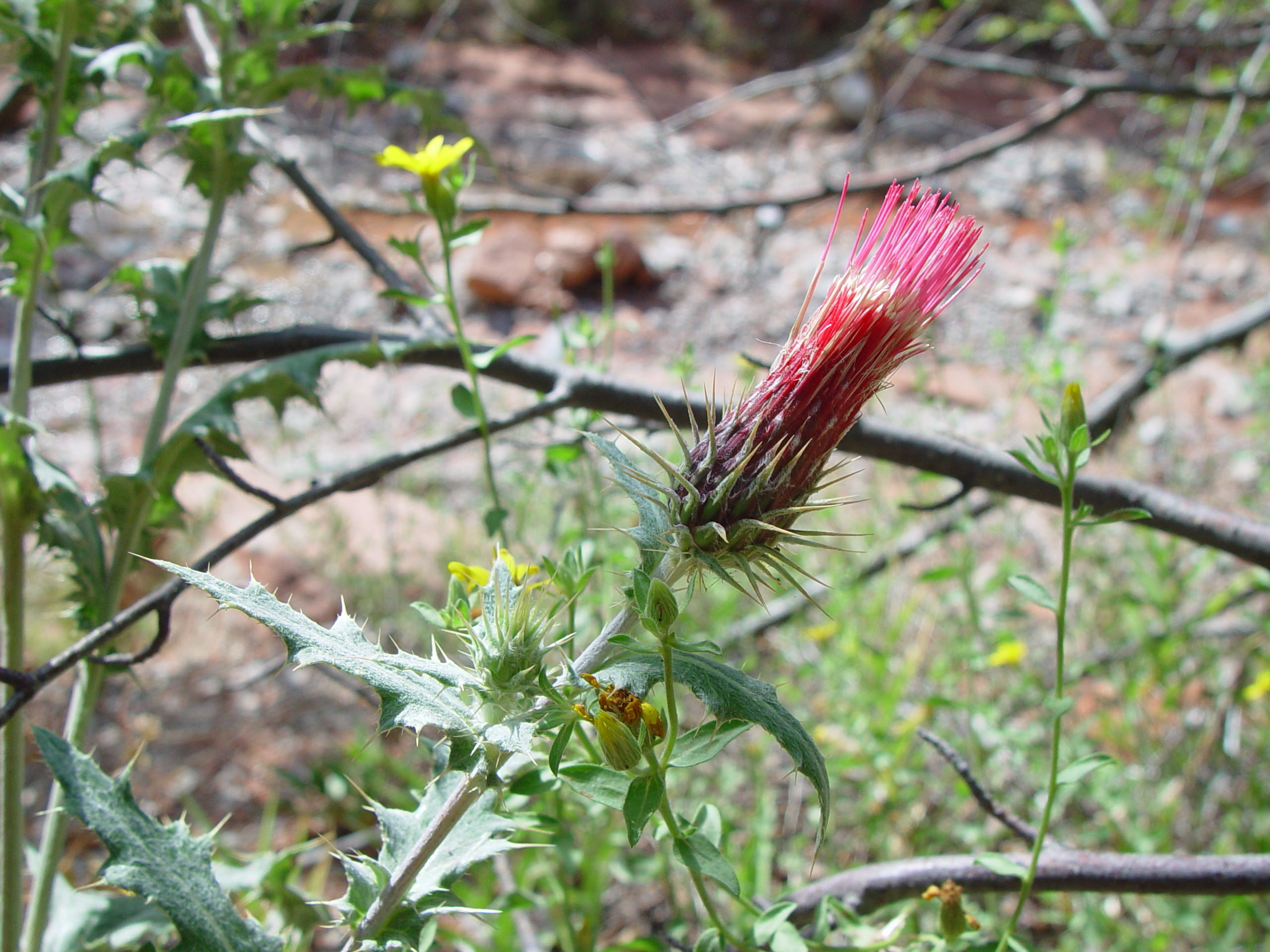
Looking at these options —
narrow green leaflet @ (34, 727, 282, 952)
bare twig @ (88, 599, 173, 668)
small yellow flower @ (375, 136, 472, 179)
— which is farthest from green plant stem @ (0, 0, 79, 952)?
small yellow flower @ (375, 136, 472, 179)

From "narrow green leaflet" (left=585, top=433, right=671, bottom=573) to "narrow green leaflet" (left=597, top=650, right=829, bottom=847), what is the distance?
0.29 ft

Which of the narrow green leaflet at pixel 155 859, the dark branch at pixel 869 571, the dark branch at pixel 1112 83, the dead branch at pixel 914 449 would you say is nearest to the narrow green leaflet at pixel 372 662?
the narrow green leaflet at pixel 155 859

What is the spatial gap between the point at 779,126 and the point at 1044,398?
1704 millimetres

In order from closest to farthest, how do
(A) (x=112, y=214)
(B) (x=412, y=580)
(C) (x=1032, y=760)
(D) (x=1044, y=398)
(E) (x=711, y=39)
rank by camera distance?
(D) (x=1044, y=398), (C) (x=1032, y=760), (B) (x=412, y=580), (A) (x=112, y=214), (E) (x=711, y=39)

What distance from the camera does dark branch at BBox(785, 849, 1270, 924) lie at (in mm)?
1027

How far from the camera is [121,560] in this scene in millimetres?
1229

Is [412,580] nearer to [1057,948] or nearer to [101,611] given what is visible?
[101,611]

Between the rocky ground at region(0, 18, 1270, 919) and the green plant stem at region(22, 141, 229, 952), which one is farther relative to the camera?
the rocky ground at region(0, 18, 1270, 919)

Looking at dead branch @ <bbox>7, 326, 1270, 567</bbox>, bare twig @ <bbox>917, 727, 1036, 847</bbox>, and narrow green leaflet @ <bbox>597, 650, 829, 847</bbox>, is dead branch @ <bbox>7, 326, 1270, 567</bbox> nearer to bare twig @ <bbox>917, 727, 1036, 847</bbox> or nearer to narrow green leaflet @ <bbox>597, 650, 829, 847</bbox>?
bare twig @ <bbox>917, 727, 1036, 847</bbox>

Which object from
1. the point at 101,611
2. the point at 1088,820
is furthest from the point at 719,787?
the point at 101,611

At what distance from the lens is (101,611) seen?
1.19 m

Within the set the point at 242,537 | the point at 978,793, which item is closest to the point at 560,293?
the point at 242,537

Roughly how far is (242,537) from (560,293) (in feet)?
19.0

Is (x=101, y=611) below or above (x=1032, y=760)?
below
